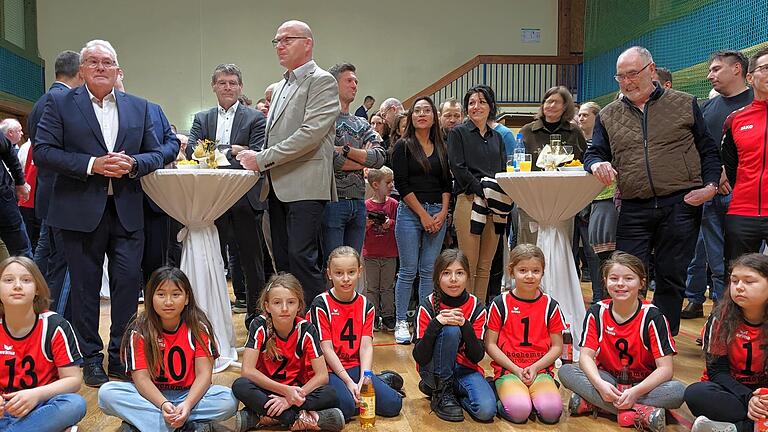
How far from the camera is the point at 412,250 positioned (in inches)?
155

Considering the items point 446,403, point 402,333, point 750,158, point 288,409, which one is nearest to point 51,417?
point 288,409

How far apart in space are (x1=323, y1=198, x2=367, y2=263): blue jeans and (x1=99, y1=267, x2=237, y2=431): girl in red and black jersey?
1.17 m

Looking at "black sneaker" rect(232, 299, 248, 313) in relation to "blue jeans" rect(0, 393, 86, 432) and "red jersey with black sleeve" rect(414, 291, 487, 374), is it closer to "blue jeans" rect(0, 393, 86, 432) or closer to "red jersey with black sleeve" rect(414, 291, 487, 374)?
"red jersey with black sleeve" rect(414, 291, 487, 374)

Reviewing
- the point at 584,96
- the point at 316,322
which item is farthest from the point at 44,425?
the point at 584,96

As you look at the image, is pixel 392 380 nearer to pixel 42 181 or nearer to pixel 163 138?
pixel 163 138

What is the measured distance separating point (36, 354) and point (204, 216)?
1109 mm

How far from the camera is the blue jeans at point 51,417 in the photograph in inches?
86.6

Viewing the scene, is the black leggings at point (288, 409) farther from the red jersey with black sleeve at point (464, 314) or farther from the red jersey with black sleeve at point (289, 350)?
the red jersey with black sleeve at point (464, 314)

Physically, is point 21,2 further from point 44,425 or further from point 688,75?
point 44,425

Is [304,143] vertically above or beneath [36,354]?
above

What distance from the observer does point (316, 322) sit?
276cm

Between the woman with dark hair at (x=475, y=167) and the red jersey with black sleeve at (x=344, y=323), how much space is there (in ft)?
3.91

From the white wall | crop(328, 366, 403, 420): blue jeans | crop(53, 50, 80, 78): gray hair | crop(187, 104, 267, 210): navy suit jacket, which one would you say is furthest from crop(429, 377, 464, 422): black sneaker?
the white wall

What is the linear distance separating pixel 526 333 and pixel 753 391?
2.84 ft
